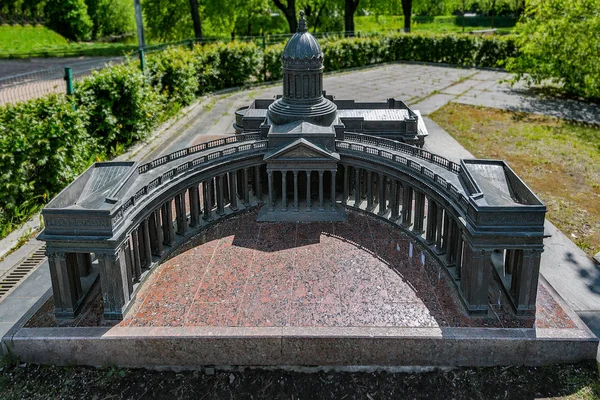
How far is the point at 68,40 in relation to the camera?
9225 centimetres

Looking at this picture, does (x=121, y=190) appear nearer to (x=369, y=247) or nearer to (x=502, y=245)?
(x=369, y=247)

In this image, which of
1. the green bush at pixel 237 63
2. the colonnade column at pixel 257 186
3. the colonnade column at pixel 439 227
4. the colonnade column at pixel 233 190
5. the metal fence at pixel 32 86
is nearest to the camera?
the colonnade column at pixel 439 227

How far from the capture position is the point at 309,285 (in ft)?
77.4

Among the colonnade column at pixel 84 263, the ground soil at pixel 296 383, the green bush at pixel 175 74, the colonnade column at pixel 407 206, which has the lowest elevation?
the ground soil at pixel 296 383

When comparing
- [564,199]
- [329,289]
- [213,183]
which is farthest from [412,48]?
[329,289]

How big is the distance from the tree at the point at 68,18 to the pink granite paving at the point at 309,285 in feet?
250

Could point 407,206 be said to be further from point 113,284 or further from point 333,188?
point 113,284

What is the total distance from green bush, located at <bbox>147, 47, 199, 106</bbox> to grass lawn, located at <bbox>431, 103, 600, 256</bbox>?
24.9 metres

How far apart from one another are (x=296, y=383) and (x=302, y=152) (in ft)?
44.4

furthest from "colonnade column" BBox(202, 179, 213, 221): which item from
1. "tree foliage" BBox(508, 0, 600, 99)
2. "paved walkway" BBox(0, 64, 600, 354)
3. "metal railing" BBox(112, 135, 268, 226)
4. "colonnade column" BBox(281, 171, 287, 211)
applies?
"tree foliage" BBox(508, 0, 600, 99)

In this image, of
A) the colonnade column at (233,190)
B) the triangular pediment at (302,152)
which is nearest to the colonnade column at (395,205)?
the triangular pediment at (302,152)

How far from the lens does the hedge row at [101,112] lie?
100 feet

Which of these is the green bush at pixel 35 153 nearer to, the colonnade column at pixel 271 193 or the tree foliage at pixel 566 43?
the colonnade column at pixel 271 193

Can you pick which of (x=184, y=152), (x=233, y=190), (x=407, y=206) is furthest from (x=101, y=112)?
(x=407, y=206)
